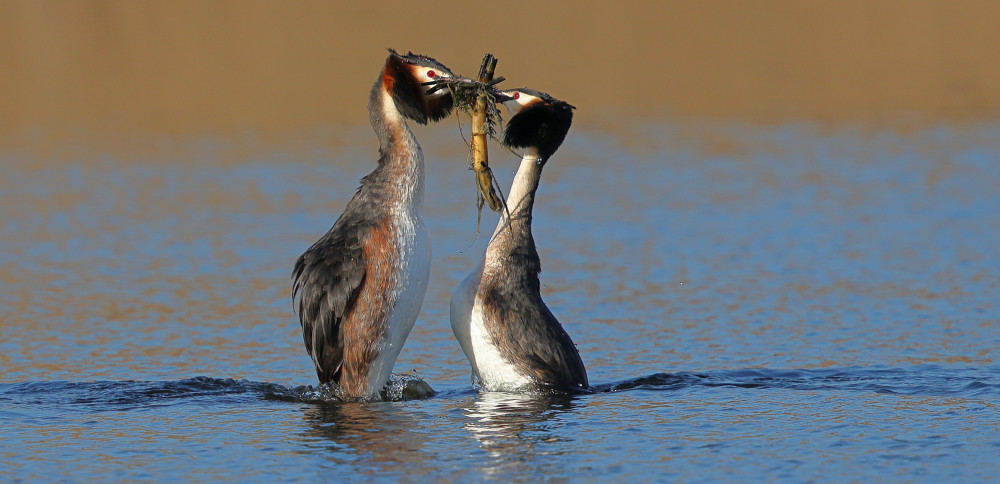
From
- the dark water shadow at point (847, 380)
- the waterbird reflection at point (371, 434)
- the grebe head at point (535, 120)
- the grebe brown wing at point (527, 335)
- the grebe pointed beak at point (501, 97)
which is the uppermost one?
the grebe pointed beak at point (501, 97)

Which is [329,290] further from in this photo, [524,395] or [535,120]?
[535,120]

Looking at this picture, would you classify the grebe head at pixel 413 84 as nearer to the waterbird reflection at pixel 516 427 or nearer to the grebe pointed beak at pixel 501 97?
the grebe pointed beak at pixel 501 97

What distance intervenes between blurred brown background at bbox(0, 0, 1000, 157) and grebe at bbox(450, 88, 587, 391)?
11502 millimetres

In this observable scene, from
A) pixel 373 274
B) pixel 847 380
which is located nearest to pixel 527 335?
pixel 373 274

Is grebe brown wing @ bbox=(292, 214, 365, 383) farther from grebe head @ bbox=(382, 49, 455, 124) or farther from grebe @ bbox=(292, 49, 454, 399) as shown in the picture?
grebe head @ bbox=(382, 49, 455, 124)

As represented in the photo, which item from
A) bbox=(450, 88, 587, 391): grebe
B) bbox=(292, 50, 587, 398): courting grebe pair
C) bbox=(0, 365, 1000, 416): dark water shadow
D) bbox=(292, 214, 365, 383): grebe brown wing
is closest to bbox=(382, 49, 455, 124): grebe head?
bbox=(292, 50, 587, 398): courting grebe pair

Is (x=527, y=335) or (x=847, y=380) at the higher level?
(x=527, y=335)

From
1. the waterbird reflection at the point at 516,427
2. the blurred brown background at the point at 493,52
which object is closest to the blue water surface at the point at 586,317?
the waterbird reflection at the point at 516,427

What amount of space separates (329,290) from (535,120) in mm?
1758

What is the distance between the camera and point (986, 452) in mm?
7543

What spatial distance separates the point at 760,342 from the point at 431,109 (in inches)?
117

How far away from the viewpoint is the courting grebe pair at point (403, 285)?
9148 mm

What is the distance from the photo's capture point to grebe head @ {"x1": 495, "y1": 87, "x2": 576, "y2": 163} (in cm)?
963

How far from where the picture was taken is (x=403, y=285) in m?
9.17
